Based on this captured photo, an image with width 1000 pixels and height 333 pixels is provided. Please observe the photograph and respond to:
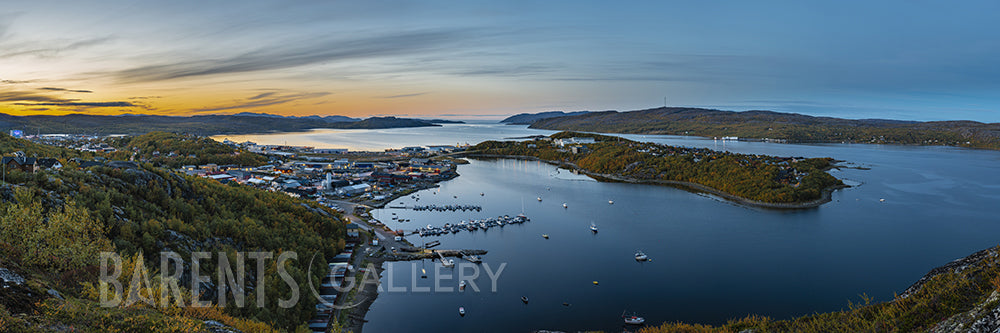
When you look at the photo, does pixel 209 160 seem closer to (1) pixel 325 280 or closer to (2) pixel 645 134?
(1) pixel 325 280

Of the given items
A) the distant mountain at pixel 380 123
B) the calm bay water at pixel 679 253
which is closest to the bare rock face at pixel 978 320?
the calm bay water at pixel 679 253

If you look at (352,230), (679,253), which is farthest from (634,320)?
(352,230)

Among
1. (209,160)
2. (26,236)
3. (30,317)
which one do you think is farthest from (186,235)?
(209,160)

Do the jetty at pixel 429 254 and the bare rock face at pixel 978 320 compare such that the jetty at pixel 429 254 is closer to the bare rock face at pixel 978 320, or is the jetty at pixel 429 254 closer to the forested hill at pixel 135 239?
the forested hill at pixel 135 239

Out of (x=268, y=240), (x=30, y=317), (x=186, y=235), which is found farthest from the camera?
(x=268, y=240)

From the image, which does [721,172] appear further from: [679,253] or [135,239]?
[135,239]
